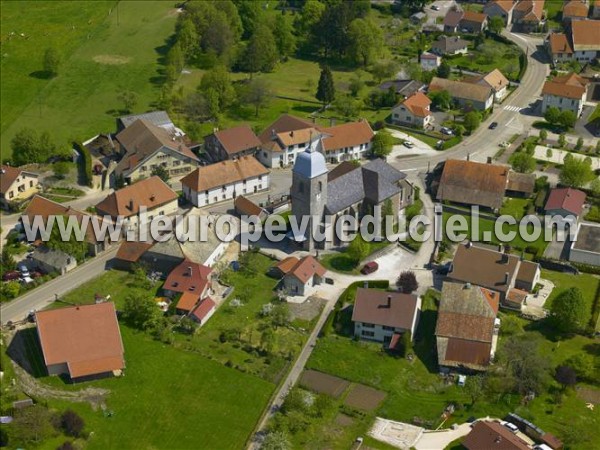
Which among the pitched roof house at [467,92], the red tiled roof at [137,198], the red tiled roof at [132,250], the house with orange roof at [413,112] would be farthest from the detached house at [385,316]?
the pitched roof house at [467,92]

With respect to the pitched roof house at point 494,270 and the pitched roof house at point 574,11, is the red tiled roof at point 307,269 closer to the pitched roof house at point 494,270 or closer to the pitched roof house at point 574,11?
the pitched roof house at point 494,270

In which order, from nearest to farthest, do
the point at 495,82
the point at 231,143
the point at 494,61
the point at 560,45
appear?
1. the point at 231,143
2. the point at 495,82
3. the point at 560,45
4. the point at 494,61

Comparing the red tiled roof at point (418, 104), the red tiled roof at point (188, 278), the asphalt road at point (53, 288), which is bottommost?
the asphalt road at point (53, 288)

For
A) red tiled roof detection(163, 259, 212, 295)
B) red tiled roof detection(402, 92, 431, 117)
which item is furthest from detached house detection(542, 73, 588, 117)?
red tiled roof detection(163, 259, 212, 295)

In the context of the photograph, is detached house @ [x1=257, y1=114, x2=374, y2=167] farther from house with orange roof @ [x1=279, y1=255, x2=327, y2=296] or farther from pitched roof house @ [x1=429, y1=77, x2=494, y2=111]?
house with orange roof @ [x1=279, y1=255, x2=327, y2=296]

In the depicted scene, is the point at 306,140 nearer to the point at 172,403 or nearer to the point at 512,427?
the point at 172,403

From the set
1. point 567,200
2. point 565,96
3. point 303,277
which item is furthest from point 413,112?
point 303,277

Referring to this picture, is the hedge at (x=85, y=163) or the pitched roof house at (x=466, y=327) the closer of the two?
the pitched roof house at (x=466, y=327)

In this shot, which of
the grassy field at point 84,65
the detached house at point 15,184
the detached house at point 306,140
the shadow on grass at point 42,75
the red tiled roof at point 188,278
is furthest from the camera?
the shadow on grass at point 42,75
